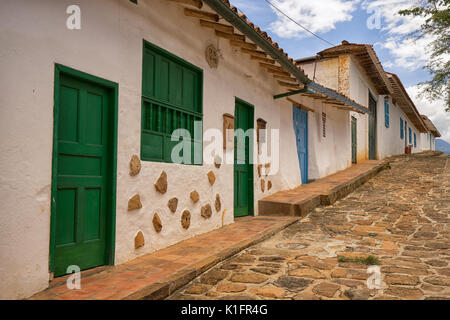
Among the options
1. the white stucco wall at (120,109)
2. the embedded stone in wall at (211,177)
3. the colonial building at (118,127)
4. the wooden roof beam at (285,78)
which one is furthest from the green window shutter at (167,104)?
the wooden roof beam at (285,78)

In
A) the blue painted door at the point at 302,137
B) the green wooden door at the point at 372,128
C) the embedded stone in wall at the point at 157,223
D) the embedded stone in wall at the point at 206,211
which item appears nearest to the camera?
the embedded stone in wall at the point at 157,223

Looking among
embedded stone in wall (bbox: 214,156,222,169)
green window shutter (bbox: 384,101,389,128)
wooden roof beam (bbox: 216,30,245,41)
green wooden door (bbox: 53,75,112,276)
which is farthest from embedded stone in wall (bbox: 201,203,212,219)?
green window shutter (bbox: 384,101,389,128)

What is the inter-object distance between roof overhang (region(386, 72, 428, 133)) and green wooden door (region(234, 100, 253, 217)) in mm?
12176

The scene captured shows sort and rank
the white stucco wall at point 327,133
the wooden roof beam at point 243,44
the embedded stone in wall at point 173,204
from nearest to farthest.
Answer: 1. the embedded stone in wall at point 173,204
2. the wooden roof beam at point 243,44
3. the white stucco wall at point 327,133

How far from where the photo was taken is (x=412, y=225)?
20.2 feet

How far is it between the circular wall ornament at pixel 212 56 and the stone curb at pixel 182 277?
285cm

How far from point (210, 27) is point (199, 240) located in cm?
327

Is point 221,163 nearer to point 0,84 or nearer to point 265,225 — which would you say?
point 265,225

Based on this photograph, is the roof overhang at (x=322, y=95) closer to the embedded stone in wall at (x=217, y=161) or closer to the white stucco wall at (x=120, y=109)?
the white stucco wall at (x=120, y=109)

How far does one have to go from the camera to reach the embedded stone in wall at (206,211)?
5.40m

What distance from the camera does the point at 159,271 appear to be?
3.61 meters

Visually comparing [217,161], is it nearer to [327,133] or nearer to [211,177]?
[211,177]
